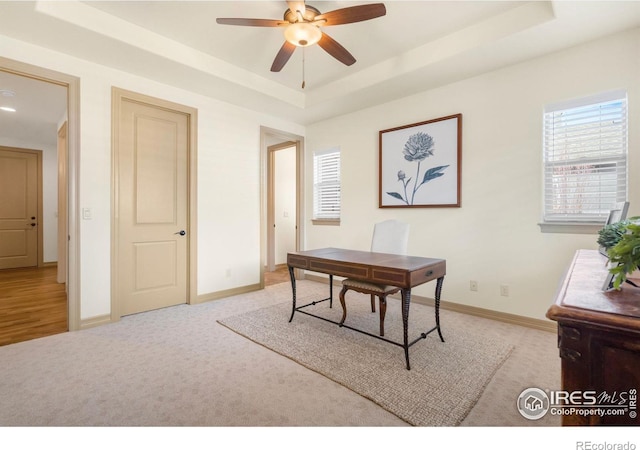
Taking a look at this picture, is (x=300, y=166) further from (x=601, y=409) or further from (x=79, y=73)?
(x=601, y=409)

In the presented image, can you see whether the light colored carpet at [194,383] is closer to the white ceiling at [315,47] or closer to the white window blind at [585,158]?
the white window blind at [585,158]

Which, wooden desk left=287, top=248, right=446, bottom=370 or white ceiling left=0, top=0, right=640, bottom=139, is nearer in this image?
wooden desk left=287, top=248, right=446, bottom=370

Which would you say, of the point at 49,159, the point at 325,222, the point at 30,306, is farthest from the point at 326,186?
the point at 49,159

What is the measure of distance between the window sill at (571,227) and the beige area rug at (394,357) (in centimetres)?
115

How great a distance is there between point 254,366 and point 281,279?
118 inches

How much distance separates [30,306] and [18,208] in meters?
3.69

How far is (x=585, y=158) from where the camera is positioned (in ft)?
8.70

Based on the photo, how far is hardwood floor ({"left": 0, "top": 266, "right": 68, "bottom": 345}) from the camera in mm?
2783

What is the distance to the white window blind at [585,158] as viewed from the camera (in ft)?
8.28

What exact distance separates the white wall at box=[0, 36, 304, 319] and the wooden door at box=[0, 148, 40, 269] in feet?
15.3

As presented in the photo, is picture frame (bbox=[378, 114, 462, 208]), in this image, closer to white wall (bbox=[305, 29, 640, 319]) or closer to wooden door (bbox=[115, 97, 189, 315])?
white wall (bbox=[305, 29, 640, 319])

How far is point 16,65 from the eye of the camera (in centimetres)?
250

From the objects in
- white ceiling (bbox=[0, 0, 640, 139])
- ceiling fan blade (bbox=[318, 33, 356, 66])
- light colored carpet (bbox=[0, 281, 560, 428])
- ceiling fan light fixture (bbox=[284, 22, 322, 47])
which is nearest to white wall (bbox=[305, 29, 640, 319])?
white ceiling (bbox=[0, 0, 640, 139])

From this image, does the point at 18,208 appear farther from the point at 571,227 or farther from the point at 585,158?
the point at 585,158
